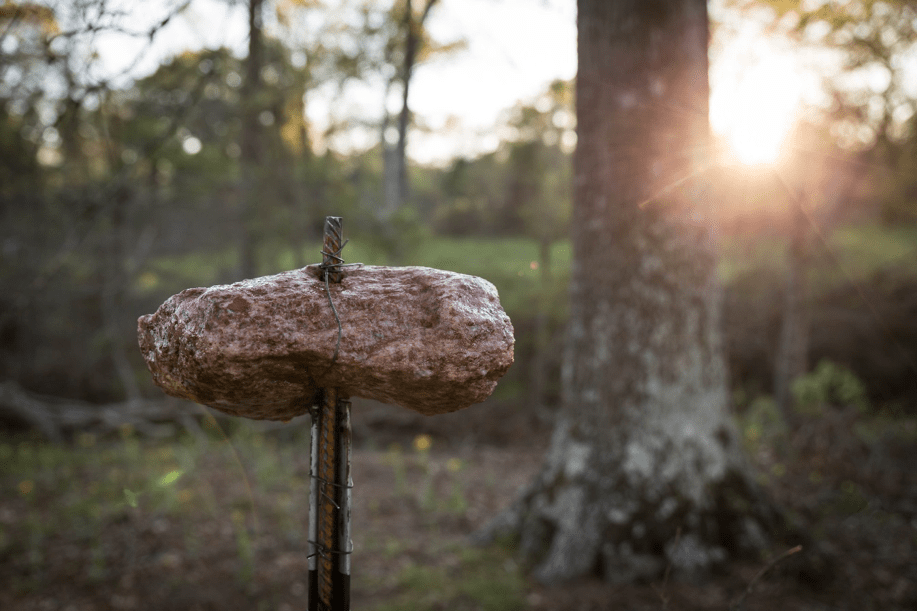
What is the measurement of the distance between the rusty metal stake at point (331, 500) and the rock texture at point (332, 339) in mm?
95

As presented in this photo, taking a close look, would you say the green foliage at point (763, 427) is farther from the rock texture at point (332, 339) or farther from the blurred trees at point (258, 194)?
the rock texture at point (332, 339)

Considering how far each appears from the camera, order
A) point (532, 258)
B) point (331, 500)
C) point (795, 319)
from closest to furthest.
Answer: point (331, 500)
point (795, 319)
point (532, 258)

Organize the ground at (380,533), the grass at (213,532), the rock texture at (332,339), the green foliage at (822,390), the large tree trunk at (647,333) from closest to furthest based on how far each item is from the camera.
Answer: the rock texture at (332,339)
the ground at (380,533)
the large tree trunk at (647,333)
the grass at (213,532)
the green foliage at (822,390)

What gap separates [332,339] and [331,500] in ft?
1.43

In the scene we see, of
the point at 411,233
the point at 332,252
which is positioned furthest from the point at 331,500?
the point at 411,233

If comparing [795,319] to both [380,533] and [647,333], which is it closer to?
[647,333]

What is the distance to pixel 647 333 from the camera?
3270 mm

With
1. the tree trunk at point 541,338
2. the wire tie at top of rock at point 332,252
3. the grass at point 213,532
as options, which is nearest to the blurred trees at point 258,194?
the tree trunk at point 541,338

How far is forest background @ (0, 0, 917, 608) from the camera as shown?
22.5 feet

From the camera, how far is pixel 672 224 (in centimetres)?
323

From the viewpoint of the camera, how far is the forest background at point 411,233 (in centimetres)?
685

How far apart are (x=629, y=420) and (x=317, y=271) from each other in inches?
102

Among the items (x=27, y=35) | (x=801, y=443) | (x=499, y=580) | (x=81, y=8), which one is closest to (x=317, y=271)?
(x=81, y=8)

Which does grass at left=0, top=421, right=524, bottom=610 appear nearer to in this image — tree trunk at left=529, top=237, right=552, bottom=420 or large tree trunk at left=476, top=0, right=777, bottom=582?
large tree trunk at left=476, top=0, right=777, bottom=582
